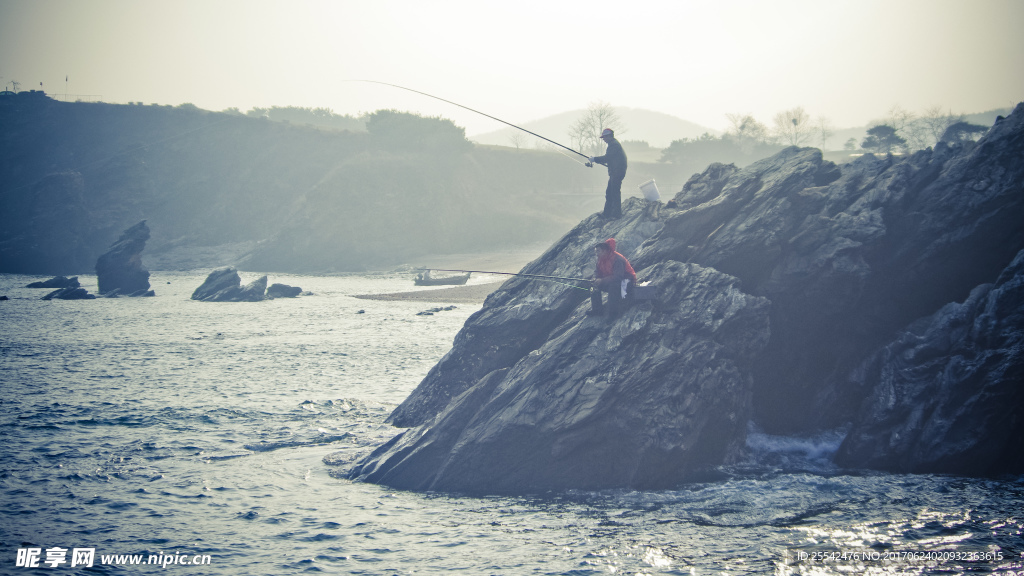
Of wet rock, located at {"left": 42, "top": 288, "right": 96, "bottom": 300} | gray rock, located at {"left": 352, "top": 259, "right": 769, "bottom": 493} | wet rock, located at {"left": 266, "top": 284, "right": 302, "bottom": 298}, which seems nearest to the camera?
gray rock, located at {"left": 352, "top": 259, "right": 769, "bottom": 493}

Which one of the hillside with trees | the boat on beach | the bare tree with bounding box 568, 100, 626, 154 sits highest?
the bare tree with bounding box 568, 100, 626, 154

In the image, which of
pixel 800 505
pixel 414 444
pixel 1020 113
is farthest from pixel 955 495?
pixel 414 444

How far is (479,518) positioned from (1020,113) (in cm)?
1335

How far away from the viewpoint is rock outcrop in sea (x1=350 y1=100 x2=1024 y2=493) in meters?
10.8

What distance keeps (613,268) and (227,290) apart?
3962 cm

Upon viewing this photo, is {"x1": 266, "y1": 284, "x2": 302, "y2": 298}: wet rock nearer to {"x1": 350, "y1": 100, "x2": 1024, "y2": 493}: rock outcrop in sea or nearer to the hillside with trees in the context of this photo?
the hillside with trees

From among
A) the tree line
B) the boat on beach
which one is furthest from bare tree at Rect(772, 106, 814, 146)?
the boat on beach

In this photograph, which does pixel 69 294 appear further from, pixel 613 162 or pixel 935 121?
pixel 935 121

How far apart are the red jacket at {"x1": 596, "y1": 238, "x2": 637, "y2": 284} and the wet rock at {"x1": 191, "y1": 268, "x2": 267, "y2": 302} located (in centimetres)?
3782

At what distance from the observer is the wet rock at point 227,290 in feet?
145

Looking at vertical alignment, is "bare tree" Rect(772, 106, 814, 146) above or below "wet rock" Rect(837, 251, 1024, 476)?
above

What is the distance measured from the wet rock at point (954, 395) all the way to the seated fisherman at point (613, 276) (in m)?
4.97

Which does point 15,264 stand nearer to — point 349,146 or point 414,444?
point 349,146

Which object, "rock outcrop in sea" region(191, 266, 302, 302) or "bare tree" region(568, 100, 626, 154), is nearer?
"rock outcrop in sea" region(191, 266, 302, 302)
